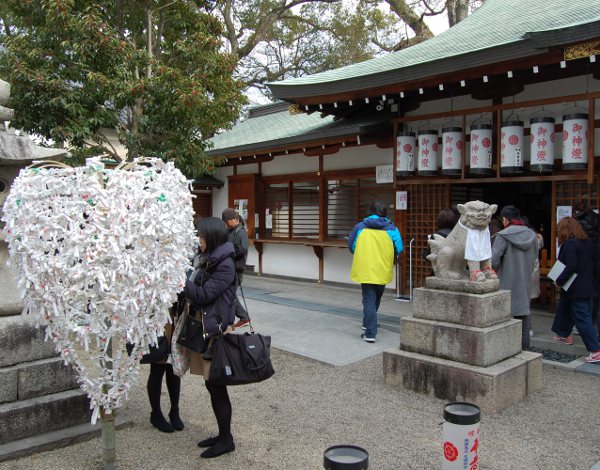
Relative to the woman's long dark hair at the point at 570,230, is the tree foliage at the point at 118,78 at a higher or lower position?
higher

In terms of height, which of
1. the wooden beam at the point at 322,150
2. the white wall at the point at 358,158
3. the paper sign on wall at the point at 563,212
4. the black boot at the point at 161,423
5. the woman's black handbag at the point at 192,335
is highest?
the wooden beam at the point at 322,150

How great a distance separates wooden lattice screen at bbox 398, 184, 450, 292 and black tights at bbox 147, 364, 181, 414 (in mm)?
5961

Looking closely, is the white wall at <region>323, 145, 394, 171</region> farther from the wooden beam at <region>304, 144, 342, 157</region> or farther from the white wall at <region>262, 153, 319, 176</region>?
the white wall at <region>262, 153, 319, 176</region>

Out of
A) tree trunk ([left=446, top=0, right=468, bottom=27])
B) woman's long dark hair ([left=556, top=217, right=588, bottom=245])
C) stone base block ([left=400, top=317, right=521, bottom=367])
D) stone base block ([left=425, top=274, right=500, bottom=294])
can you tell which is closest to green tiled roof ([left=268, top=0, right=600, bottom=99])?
woman's long dark hair ([left=556, top=217, right=588, bottom=245])

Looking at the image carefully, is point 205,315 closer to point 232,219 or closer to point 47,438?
point 47,438

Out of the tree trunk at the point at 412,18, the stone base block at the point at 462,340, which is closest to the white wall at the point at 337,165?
the stone base block at the point at 462,340

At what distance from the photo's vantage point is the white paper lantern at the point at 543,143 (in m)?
7.06

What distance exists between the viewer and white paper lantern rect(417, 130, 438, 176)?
27.0ft

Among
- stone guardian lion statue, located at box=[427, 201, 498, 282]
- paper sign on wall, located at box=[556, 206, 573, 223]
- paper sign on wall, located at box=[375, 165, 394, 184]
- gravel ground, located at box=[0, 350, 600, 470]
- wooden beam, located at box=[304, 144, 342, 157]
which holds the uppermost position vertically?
wooden beam, located at box=[304, 144, 342, 157]

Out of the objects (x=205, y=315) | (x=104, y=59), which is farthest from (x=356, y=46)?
(x=205, y=315)

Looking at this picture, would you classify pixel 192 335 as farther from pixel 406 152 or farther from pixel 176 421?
pixel 406 152

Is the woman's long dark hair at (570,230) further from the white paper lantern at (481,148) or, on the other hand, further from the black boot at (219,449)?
the black boot at (219,449)

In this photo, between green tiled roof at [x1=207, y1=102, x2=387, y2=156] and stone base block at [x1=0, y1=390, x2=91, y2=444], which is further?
green tiled roof at [x1=207, y1=102, x2=387, y2=156]

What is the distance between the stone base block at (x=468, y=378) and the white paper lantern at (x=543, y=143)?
3299 millimetres
